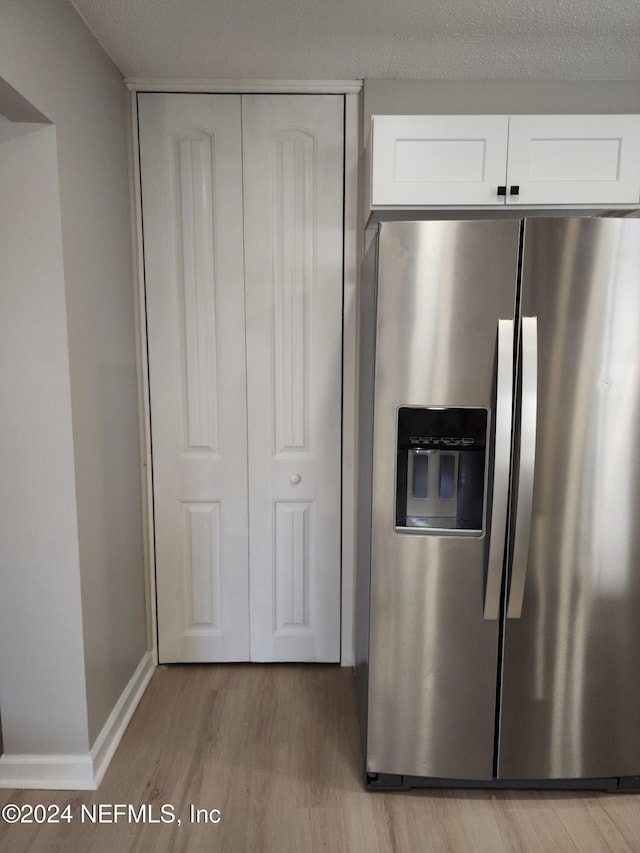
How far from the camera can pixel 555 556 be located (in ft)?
5.81

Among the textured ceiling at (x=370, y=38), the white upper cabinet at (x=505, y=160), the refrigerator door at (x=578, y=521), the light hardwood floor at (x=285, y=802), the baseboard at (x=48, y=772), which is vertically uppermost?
the textured ceiling at (x=370, y=38)

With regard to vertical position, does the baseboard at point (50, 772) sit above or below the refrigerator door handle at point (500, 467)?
below

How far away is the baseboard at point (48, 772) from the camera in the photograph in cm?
192

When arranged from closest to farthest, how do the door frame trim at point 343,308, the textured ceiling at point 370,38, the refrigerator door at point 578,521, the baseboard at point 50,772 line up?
the refrigerator door at point 578,521 → the textured ceiling at point 370,38 → the baseboard at point 50,772 → the door frame trim at point 343,308

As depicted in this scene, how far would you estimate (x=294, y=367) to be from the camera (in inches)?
98.5

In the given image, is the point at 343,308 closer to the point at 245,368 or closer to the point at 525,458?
the point at 245,368

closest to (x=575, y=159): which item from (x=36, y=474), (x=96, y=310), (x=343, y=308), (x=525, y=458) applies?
(x=343, y=308)

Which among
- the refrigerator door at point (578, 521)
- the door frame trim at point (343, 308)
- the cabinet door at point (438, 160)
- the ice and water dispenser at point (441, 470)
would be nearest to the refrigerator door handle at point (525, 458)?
the refrigerator door at point (578, 521)

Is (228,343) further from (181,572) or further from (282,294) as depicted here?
Result: (181,572)

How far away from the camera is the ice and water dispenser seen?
1754 millimetres

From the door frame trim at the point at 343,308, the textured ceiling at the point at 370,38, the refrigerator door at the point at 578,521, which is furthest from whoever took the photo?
the door frame trim at the point at 343,308

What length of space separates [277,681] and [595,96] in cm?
284

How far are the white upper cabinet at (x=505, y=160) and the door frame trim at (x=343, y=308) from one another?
38 cm

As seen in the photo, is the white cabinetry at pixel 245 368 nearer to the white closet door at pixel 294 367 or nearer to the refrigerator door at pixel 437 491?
the white closet door at pixel 294 367
